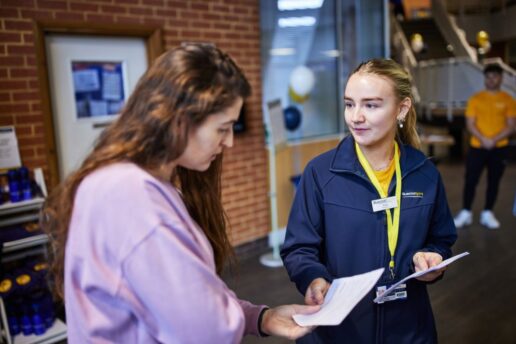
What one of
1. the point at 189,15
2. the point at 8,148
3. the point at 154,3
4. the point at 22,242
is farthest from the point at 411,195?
the point at 189,15

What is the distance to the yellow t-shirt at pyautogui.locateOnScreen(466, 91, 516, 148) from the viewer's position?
4898 millimetres

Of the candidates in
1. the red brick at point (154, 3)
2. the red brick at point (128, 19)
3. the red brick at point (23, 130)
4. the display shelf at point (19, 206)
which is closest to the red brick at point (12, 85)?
the red brick at point (23, 130)

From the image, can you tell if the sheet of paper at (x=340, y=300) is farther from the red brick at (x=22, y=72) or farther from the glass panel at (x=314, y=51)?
the glass panel at (x=314, y=51)

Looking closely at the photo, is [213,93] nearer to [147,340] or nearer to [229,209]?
[147,340]

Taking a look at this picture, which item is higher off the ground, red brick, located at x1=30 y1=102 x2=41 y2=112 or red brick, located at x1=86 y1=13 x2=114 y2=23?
red brick, located at x1=86 y1=13 x2=114 y2=23

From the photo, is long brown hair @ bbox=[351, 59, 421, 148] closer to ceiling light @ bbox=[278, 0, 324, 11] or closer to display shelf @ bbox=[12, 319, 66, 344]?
display shelf @ bbox=[12, 319, 66, 344]

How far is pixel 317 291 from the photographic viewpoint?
3.99 feet

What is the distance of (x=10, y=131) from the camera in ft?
9.81

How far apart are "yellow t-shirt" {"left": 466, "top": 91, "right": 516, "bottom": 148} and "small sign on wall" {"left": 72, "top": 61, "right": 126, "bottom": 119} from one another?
12.3 ft

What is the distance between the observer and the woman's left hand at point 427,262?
131cm

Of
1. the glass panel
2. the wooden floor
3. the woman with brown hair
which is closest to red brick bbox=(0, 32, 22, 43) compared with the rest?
the wooden floor

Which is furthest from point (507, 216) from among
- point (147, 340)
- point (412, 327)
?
point (147, 340)

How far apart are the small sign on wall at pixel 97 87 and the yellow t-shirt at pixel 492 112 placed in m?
3.76

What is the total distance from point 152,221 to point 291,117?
13.0ft
